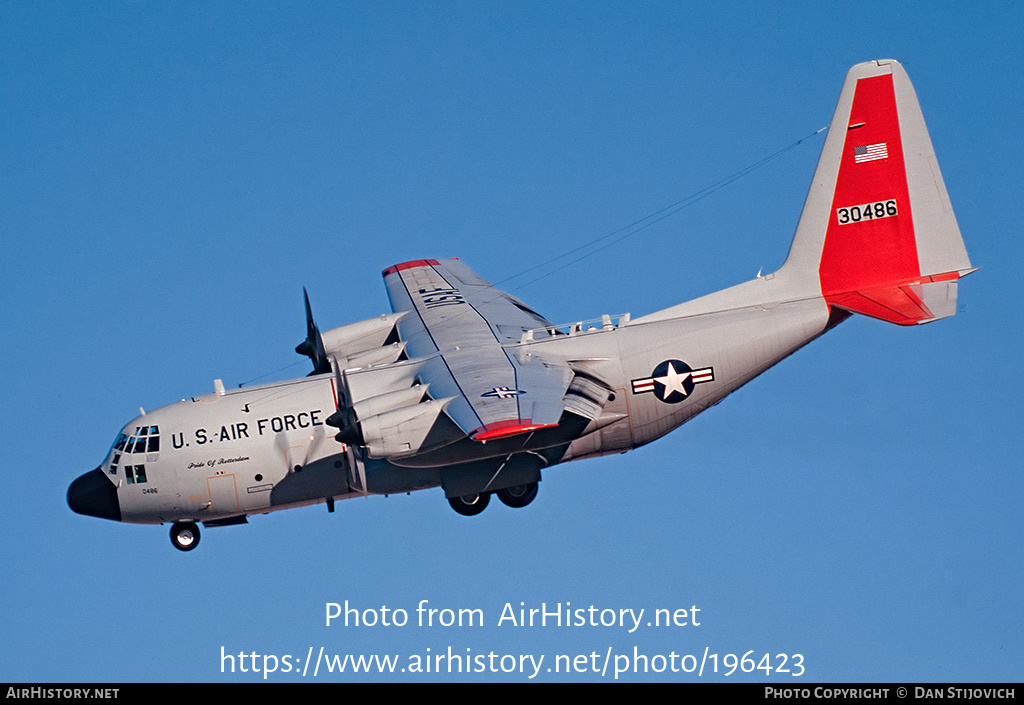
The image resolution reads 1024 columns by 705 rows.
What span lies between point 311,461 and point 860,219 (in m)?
13.0

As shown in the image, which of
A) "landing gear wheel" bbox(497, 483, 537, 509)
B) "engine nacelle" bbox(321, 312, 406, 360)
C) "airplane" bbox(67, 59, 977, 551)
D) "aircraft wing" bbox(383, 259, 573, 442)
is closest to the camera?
"aircraft wing" bbox(383, 259, 573, 442)

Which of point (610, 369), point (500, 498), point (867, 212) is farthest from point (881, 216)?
point (500, 498)

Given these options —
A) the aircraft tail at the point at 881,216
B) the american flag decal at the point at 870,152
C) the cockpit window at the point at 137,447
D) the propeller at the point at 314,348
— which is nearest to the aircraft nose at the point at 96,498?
the cockpit window at the point at 137,447

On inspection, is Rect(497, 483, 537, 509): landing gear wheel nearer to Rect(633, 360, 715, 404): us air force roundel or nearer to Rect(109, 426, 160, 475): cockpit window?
Rect(633, 360, 715, 404): us air force roundel

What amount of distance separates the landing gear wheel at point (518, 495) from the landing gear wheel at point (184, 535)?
22.1 feet

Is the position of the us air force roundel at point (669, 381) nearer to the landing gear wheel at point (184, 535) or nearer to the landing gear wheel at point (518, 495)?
the landing gear wheel at point (518, 495)

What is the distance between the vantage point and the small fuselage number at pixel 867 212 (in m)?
29.5

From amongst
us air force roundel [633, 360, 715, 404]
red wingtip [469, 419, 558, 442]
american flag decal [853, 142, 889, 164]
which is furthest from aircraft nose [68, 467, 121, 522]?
american flag decal [853, 142, 889, 164]

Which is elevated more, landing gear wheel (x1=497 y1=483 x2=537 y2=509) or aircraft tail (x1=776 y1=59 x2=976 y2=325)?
aircraft tail (x1=776 y1=59 x2=976 y2=325)

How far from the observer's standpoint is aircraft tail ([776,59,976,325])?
1149 inches

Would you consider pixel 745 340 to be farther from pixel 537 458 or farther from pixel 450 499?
pixel 450 499

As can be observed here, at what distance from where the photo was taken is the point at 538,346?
29391mm
